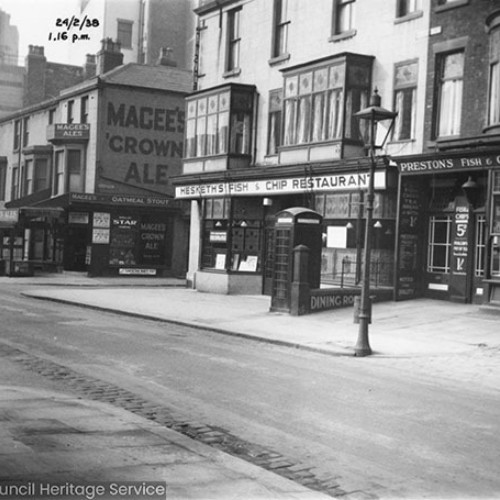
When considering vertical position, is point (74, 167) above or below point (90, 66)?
below

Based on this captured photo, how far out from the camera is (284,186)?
26.0m

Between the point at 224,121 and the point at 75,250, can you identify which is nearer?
the point at 224,121

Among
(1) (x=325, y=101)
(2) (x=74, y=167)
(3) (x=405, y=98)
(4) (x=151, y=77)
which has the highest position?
(4) (x=151, y=77)

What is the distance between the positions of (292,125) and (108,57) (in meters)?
20.6

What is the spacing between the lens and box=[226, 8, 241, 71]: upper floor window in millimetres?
29984

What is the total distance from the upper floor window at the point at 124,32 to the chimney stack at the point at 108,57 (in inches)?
320

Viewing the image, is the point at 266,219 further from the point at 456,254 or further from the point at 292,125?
the point at 456,254

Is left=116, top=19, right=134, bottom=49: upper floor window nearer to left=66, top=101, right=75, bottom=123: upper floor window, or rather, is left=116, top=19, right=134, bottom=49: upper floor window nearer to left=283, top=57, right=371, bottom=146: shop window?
left=66, top=101, right=75, bottom=123: upper floor window

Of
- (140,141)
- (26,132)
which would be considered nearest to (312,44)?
(140,141)

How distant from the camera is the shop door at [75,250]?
39241 mm

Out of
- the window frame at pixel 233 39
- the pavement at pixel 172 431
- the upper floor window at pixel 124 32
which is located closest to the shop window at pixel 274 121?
the window frame at pixel 233 39

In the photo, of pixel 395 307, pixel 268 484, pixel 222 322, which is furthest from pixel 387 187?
pixel 268 484

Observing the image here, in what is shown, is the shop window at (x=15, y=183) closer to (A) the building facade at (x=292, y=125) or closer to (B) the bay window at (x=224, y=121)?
(A) the building facade at (x=292, y=125)

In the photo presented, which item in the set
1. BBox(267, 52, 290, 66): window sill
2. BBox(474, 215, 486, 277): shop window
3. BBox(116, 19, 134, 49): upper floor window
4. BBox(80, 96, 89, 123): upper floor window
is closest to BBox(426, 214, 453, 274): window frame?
BBox(474, 215, 486, 277): shop window
